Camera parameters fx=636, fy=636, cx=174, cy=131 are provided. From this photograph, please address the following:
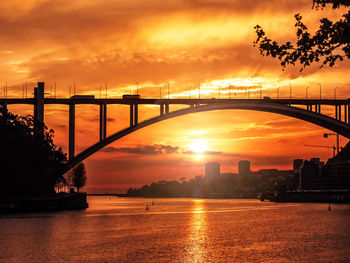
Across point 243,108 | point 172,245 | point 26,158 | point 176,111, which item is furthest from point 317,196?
point 172,245

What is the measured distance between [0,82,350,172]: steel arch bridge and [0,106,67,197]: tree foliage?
2.43 m

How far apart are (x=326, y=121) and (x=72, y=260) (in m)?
68.2

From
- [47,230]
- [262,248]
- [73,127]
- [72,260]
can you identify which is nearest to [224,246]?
[262,248]

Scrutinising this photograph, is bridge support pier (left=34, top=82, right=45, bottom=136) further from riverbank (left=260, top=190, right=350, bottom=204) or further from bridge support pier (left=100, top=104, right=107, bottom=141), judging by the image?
riverbank (left=260, top=190, right=350, bottom=204)

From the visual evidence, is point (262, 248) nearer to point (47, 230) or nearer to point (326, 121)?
point (47, 230)

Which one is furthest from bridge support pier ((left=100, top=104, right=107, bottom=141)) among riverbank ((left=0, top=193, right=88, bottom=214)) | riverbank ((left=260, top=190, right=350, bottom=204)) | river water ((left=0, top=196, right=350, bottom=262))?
riverbank ((left=260, top=190, right=350, bottom=204))

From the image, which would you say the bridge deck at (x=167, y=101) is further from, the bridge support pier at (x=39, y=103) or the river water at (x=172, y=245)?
the river water at (x=172, y=245)

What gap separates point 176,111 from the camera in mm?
88562

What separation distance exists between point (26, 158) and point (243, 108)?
113 feet

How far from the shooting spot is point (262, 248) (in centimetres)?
3994

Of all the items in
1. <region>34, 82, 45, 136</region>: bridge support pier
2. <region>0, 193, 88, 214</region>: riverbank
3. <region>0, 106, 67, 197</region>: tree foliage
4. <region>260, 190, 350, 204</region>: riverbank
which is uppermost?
<region>34, 82, 45, 136</region>: bridge support pier

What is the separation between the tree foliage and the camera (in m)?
84.4

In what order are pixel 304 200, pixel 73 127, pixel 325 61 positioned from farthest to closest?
pixel 304 200 → pixel 73 127 → pixel 325 61

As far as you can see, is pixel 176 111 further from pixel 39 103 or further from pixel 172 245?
pixel 172 245
